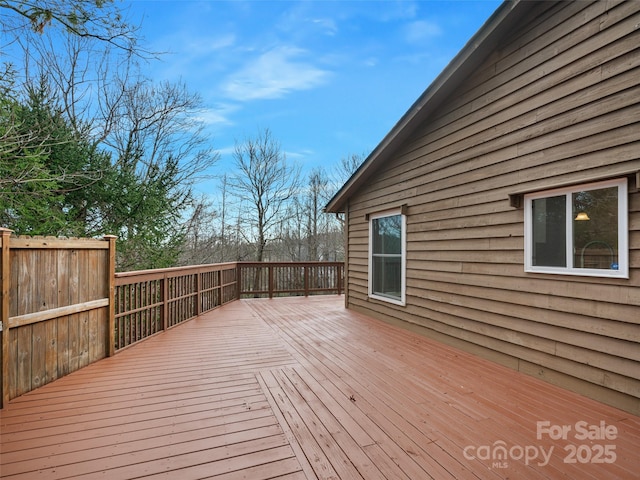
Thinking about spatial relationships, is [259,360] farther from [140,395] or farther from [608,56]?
[608,56]

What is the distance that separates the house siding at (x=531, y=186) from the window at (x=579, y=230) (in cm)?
8

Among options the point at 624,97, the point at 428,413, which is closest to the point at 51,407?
the point at 428,413

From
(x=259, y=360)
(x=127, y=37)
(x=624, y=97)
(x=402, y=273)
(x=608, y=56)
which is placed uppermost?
(x=127, y=37)

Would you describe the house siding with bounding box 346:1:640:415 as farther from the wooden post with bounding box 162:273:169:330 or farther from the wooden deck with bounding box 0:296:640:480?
the wooden post with bounding box 162:273:169:330

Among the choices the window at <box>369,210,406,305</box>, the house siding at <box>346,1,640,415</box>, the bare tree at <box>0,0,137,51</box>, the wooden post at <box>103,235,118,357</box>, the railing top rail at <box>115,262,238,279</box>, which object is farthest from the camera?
the window at <box>369,210,406,305</box>

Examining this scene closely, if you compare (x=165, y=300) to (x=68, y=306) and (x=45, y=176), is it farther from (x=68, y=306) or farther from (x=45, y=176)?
(x=45, y=176)

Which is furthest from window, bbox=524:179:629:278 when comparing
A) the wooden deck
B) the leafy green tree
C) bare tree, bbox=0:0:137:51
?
the leafy green tree

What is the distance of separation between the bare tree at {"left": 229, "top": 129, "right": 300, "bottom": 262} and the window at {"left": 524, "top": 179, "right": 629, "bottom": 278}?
40.5ft

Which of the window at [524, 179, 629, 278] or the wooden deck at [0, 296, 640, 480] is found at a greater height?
the window at [524, 179, 629, 278]

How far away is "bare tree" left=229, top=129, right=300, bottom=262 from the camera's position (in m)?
14.6

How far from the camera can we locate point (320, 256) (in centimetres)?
1672

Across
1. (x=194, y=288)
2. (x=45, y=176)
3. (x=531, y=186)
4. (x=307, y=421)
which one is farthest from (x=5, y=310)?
(x=531, y=186)

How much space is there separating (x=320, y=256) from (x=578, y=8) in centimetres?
1444

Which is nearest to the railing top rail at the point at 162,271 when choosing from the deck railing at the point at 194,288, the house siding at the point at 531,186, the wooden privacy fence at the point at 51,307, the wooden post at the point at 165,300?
the deck railing at the point at 194,288
